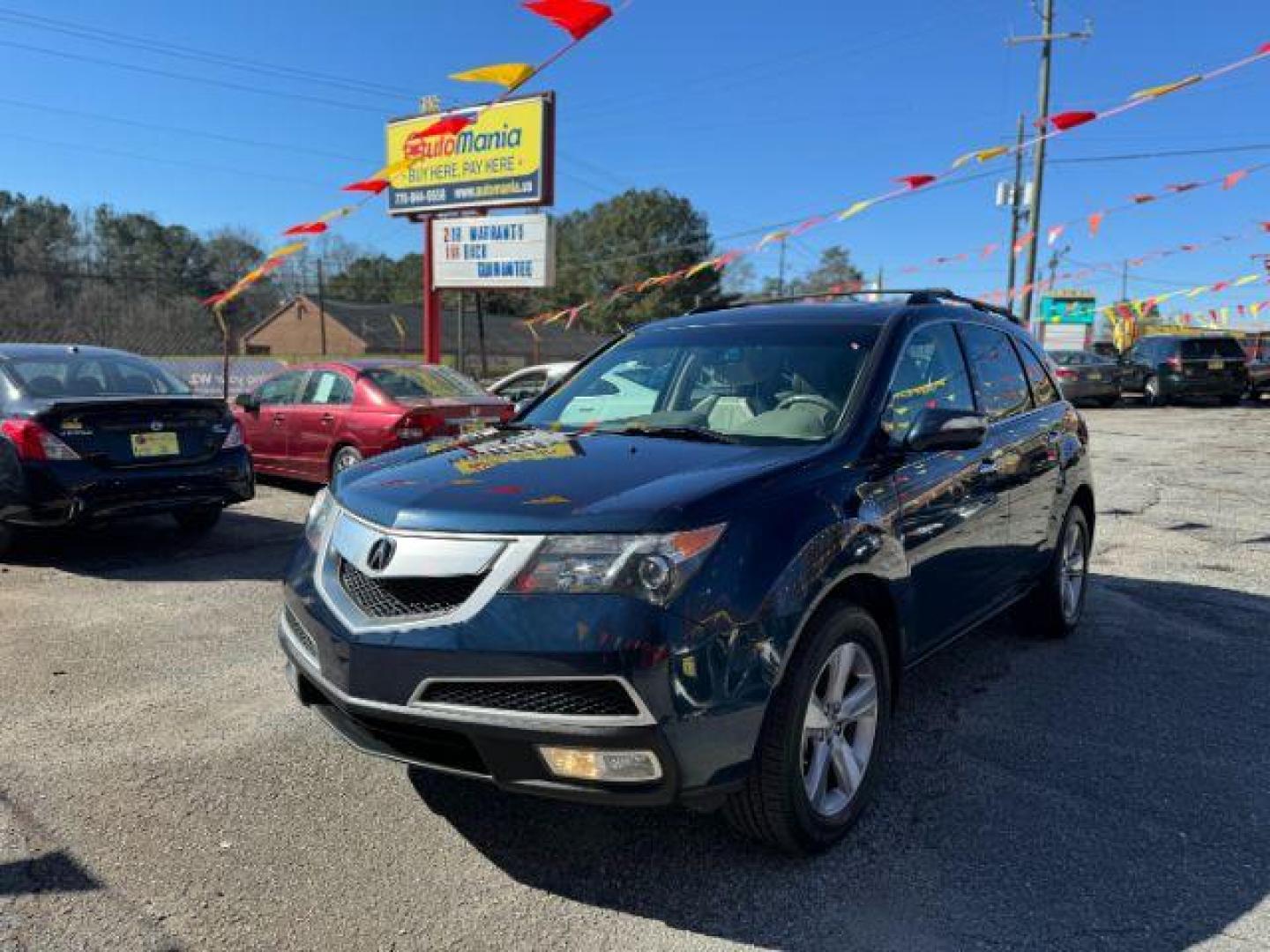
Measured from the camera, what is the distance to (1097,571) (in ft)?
22.4

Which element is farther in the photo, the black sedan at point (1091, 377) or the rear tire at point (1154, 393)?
the rear tire at point (1154, 393)

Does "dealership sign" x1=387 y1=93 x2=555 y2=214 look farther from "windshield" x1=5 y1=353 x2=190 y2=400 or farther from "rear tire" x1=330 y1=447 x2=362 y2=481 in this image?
"windshield" x1=5 y1=353 x2=190 y2=400

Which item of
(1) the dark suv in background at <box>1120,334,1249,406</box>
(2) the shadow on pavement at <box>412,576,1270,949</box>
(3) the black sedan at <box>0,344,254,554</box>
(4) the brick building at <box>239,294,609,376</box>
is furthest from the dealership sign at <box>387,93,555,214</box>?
(4) the brick building at <box>239,294,609,376</box>

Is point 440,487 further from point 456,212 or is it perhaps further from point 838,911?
point 456,212

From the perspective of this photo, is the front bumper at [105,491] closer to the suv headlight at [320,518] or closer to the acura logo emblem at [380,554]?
the suv headlight at [320,518]

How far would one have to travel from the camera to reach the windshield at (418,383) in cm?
952

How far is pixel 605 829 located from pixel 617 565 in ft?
3.70

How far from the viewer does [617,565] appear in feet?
7.97

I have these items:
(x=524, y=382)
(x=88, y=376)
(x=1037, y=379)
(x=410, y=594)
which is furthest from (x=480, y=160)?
(x=410, y=594)

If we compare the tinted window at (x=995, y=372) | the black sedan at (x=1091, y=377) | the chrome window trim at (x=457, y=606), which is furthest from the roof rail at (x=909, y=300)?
the black sedan at (x=1091, y=377)

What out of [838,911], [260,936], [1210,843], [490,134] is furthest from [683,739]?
[490,134]

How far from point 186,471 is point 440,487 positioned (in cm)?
473

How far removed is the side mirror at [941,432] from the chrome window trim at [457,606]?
1465 mm

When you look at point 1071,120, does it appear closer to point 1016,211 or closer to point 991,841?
point 991,841
